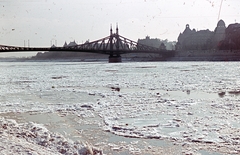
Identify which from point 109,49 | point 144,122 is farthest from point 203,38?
point 144,122

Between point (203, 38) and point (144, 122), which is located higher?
point (203, 38)

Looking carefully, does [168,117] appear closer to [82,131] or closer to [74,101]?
[82,131]

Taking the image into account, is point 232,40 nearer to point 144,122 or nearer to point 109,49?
point 109,49

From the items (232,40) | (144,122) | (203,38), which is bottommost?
(144,122)

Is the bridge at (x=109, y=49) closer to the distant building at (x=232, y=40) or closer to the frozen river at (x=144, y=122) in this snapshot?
the distant building at (x=232, y=40)

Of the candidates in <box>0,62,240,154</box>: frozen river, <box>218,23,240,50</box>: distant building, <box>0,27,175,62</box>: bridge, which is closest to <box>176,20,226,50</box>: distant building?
<box>218,23,240,50</box>: distant building

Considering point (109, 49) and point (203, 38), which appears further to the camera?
point (203, 38)

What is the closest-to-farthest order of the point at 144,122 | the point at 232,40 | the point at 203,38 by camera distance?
the point at 144,122 < the point at 232,40 < the point at 203,38

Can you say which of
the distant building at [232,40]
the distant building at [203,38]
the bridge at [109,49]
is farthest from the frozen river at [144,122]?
the distant building at [203,38]

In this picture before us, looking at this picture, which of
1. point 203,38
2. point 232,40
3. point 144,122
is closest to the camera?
point 144,122
